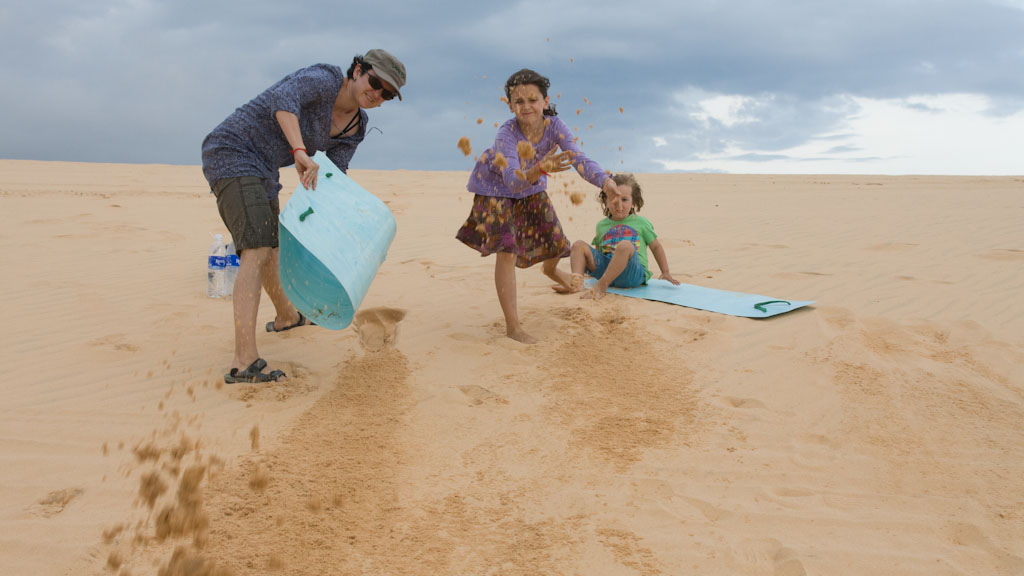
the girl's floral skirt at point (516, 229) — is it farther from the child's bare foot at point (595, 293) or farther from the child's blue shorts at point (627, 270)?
the child's blue shorts at point (627, 270)

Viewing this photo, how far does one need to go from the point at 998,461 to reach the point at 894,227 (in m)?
6.70

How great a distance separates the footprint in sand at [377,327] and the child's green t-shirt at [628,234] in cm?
165

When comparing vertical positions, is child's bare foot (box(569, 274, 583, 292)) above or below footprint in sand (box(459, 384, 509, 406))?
above

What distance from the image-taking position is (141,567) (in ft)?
5.80

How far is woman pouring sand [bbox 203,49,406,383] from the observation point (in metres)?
3.02

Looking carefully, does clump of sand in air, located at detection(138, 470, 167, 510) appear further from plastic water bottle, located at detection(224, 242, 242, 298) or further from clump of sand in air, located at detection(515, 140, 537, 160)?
plastic water bottle, located at detection(224, 242, 242, 298)

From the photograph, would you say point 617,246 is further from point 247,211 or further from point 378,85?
point 247,211

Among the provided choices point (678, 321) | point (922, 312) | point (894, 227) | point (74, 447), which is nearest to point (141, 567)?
point (74, 447)

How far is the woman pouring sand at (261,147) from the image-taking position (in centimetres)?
302

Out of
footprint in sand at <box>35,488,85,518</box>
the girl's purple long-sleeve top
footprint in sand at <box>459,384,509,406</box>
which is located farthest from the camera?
the girl's purple long-sleeve top

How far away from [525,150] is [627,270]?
5.37ft

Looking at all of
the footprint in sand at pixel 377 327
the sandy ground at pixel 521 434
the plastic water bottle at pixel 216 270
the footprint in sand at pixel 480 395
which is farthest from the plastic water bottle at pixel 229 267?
the footprint in sand at pixel 480 395

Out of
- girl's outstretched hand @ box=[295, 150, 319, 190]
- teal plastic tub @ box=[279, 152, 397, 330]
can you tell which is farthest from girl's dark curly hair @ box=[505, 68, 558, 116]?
girl's outstretched hand @ box=[295, 150, 319, 190]

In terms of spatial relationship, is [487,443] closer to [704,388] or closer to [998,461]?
[704,388]
